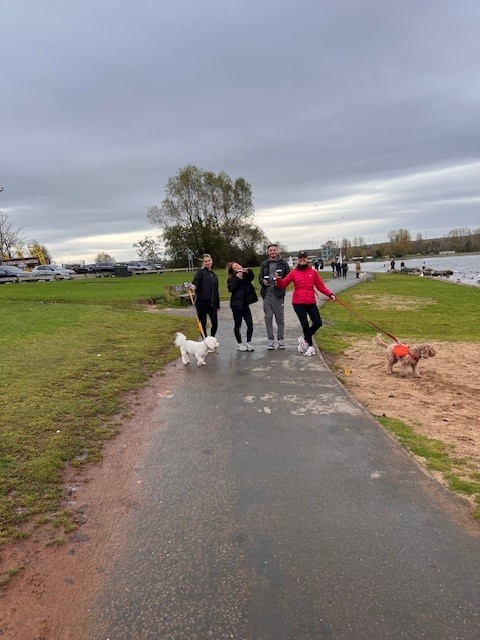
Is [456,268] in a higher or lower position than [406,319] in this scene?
lower

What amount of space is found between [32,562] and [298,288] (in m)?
6.63

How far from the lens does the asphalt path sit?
2334 mm

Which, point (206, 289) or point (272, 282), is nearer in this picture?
point (272, 282)

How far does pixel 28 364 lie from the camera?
24.9 ft

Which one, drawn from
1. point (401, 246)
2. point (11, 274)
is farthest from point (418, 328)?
point (401, 246)

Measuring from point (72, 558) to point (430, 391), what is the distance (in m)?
5.60

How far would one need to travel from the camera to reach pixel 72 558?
9.50 ft

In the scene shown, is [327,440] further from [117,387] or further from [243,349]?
[243,349]

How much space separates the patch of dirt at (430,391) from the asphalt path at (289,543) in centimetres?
74

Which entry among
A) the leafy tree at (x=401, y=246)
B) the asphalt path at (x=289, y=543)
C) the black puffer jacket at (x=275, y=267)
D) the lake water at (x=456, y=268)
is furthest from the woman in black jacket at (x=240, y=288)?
the leafy tree at (x=401, y=246)

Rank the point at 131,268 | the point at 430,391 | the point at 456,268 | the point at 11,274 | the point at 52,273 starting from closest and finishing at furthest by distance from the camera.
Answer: the point at 430,391 < the point at 11,274 < the point at 52,273 < the point at 131,268 < the point at 456,268

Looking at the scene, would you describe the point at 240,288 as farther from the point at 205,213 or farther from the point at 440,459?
the point at 205,213

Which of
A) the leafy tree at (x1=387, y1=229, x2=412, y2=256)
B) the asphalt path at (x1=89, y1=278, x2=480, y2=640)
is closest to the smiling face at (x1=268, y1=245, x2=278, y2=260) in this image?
the asphalt path at (x1=89, y1=278, x2=480, y2=640)

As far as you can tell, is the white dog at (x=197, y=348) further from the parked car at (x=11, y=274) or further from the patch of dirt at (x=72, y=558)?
the parked car at (x=11, y=274)
